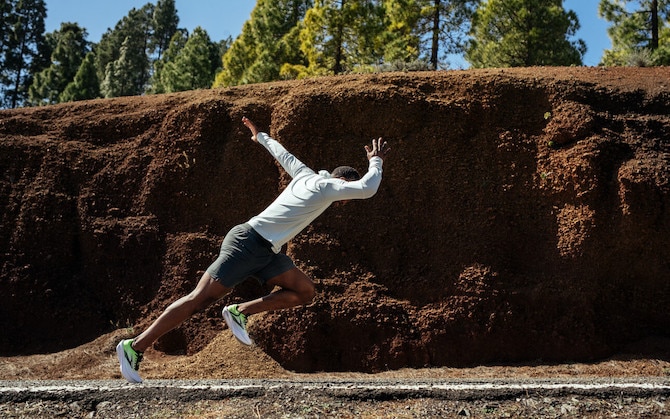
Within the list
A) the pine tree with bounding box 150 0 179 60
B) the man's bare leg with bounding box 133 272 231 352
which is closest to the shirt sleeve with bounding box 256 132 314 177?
the man's bare leg with bounding box 133 272 231 352

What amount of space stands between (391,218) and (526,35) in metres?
15.8

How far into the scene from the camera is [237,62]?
110 feet

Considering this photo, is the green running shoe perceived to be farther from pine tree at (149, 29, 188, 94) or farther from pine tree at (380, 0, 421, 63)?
pine tree at (149, 29, 188, 94)

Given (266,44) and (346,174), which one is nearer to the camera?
(346,174)

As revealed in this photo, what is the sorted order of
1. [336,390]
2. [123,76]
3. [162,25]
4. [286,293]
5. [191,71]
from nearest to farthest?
[336,390]
[286,293]
[191,71]
[123,76]
[162,25]

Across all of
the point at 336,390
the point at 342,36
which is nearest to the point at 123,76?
the point at 342,36

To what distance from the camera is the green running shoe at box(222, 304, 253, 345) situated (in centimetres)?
591

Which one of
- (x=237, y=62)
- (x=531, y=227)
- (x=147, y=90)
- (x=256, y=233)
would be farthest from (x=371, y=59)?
(x=147, y=90)

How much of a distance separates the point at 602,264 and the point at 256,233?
6.17 metres

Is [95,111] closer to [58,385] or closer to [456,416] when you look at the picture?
[58,385]

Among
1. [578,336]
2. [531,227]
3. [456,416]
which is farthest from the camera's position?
[531,227]

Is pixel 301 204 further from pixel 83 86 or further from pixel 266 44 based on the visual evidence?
pixel 83 86

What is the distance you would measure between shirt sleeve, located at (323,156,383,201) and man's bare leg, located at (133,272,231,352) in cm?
126

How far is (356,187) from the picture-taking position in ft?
19.2
